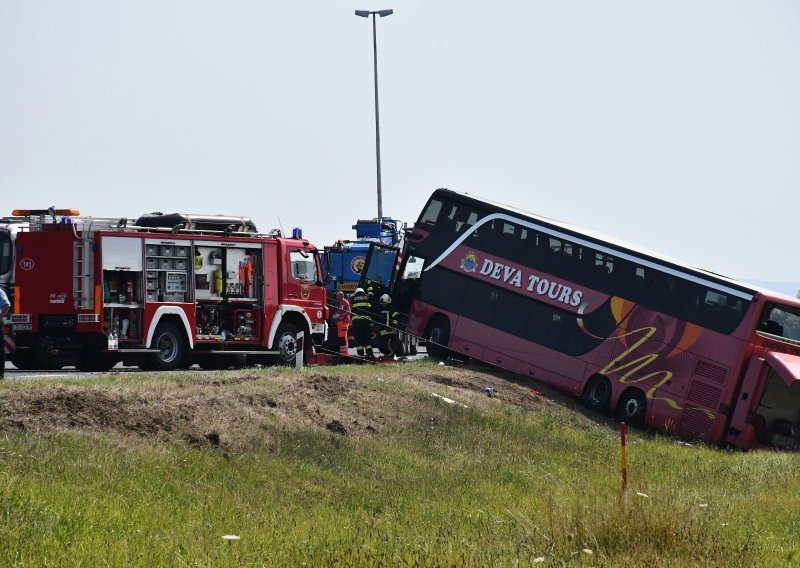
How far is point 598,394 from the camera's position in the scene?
27.4 m

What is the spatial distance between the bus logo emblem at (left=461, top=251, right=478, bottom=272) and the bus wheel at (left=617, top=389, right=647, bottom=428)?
4.51 m

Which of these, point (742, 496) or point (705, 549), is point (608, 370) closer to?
point (742, 496)

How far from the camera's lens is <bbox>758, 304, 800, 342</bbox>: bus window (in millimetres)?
25266

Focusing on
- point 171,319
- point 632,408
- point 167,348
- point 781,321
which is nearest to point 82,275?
point 171,319

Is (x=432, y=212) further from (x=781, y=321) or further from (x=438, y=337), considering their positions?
(x=781, y=321)

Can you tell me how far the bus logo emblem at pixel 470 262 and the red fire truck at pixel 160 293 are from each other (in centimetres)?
344

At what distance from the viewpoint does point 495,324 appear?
93.7 feet

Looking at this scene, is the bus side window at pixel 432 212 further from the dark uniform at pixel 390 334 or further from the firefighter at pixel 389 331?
the dark uniform at pixel 390 334

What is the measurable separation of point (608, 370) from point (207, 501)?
15683mm

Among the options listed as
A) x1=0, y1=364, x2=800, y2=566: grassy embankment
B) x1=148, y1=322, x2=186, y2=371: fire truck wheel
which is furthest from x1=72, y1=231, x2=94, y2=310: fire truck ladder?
x1=0, y1=364, x2=800, y2=566: grassy embankment

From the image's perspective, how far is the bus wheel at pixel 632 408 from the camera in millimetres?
26797

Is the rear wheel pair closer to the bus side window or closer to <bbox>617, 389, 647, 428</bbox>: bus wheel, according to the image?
<bbox>617, 389, 647, 428</bbox>: bus wheel

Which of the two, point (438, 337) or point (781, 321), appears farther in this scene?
point (438, 337)

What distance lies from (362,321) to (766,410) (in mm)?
10088
